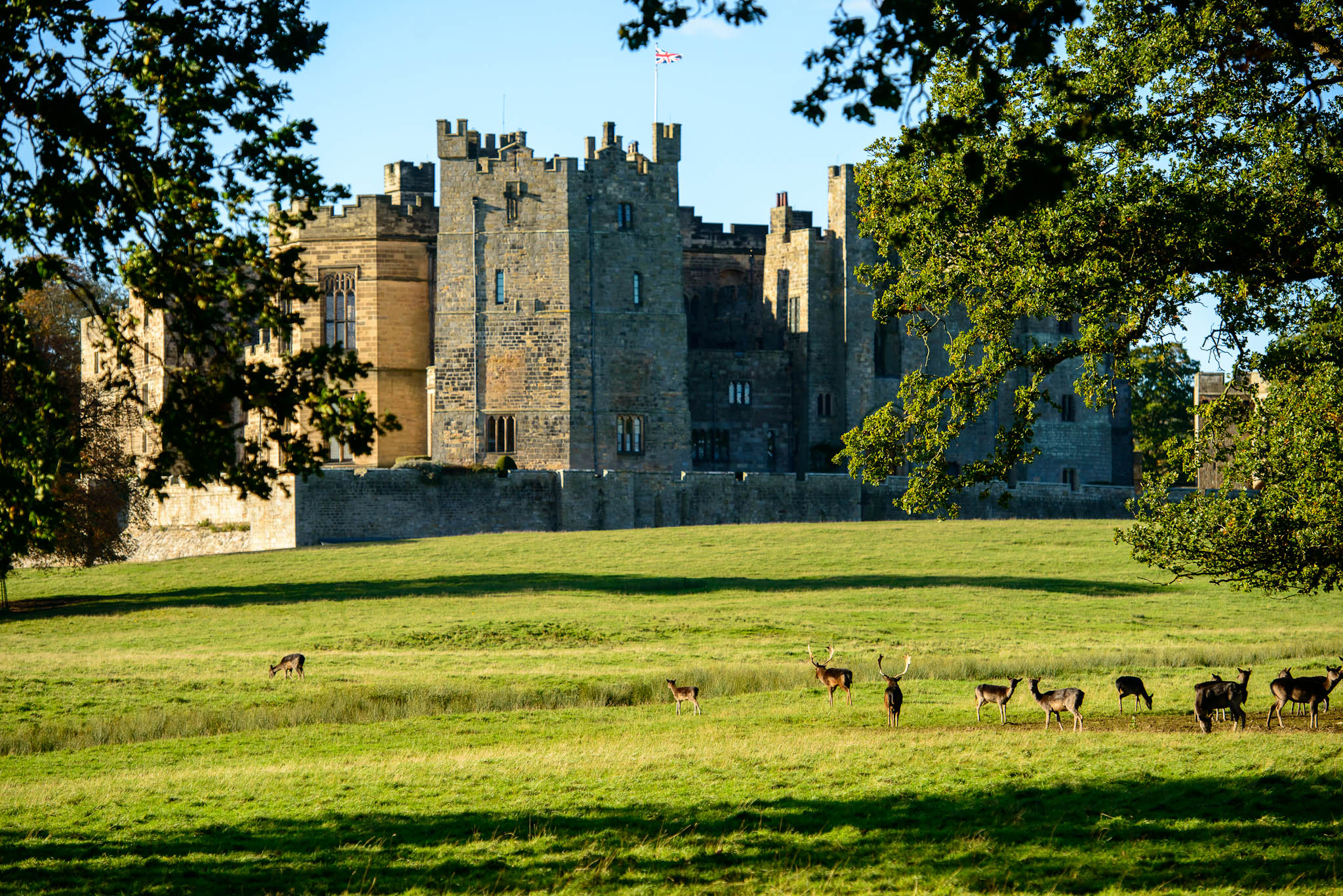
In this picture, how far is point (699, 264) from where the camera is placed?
2891 inches

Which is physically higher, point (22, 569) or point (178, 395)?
point (178, 395)

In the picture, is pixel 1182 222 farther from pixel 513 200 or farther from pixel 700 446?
pixel 700 446

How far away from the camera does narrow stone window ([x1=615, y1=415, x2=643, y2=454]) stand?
59375 millimetres

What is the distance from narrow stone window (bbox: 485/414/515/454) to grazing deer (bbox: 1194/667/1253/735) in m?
43.4

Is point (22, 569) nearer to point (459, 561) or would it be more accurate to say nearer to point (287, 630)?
point (459, 561)

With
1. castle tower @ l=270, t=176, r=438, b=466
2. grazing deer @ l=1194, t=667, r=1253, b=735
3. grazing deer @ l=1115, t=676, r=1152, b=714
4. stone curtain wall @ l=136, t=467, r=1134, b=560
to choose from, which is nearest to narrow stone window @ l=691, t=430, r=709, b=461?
stone curtain wall @ l=136, t=467, r=1134, b=560

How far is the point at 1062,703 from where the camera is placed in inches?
679

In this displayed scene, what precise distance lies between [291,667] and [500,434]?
35.4 meters

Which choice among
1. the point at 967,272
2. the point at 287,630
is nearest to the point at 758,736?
the point at 967,272

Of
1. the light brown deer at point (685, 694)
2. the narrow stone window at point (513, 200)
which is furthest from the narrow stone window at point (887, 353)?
the light brown deer at point (685, 694)

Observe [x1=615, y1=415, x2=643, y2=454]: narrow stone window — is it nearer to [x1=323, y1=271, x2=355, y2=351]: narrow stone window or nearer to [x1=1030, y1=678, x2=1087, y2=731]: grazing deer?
[x1=323, y1=271, x2=355, y2=351]: narrow stone window

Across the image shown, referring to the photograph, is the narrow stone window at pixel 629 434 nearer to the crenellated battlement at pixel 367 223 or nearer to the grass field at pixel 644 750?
the crenellated battlement at pixel 367 223

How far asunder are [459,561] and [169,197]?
3265 cm

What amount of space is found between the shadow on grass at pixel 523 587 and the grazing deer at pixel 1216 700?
836 inches
